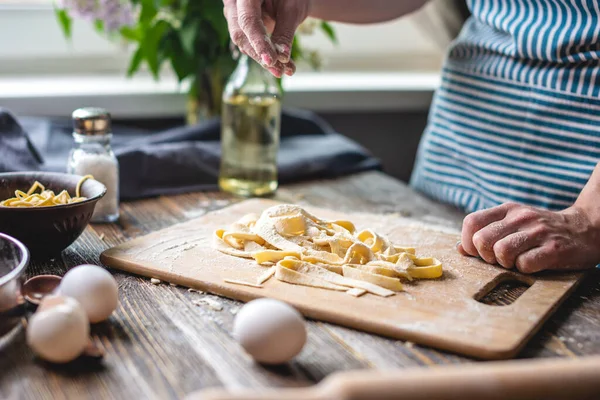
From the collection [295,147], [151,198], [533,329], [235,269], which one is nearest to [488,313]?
[533,329]

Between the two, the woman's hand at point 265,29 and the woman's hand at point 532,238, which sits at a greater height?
the woman's hand at point 265,29

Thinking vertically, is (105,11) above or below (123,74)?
above

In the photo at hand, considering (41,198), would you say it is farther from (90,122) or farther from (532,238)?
(532,238)

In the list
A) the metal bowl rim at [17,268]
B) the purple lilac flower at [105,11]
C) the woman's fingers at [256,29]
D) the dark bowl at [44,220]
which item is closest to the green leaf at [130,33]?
the purple lilac flower at [105,11]

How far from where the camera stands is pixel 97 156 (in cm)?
136

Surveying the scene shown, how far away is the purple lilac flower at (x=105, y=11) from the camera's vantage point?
1.86 meters

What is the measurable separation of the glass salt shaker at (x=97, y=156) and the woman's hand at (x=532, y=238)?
67 cm

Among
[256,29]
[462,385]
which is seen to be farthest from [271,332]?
[256,29]

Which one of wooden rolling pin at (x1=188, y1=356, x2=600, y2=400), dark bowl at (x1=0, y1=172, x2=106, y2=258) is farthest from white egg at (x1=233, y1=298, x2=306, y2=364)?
dark bowl at (x1=0, y1=172, x2=106, y2=258)

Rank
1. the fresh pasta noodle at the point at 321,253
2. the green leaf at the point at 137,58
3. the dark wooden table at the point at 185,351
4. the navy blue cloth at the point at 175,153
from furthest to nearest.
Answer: the green leaf at the point at 137,58 < the navy blue cloth at the point at 175,153 < the fresh pasta noodle at the point at 321,253 < the dark wooden table at the point at 185,351

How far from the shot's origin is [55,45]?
2344mm

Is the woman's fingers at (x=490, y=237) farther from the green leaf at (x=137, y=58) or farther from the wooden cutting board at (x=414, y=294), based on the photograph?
the green leaf at (x=137, y=58)

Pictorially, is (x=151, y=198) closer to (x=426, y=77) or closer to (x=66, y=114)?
(x=66, y=114)

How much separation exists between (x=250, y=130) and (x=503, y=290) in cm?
71
